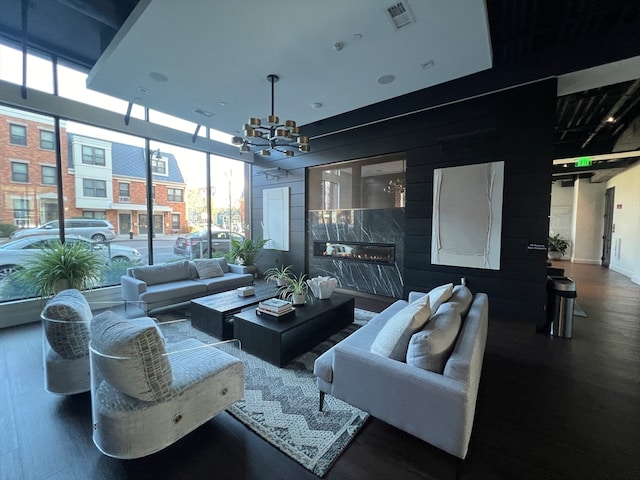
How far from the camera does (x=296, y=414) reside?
2002 millimetres

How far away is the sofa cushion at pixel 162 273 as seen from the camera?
4.25 meters

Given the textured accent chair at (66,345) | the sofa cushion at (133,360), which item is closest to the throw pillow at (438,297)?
the sofa cushion at (133,360)

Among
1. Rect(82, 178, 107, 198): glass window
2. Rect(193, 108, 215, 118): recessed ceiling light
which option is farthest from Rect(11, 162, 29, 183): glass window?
Rect(193, 108, 215, 118): recessed ceiling light

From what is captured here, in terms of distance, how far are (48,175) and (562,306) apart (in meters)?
7.50

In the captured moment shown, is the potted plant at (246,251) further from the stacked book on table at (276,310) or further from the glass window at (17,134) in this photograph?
the glass window at (17,134)

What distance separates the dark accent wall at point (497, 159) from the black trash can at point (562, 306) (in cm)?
18

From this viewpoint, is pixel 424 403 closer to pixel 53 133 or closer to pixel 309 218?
pixel 309 218

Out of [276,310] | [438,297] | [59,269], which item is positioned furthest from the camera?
[59,269]

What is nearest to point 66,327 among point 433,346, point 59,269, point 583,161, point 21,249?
point 59,269

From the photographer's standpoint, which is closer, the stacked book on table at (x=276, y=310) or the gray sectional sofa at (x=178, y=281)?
the stacked book on table at (x=276, y=310)

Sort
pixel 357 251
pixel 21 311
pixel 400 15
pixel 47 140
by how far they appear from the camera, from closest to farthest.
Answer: pixel 400 15
pixel 21 311
pixel 47 140
pixel 357 251

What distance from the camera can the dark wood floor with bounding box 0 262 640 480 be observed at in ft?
5.09

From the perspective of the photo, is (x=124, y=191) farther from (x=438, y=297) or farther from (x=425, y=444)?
(x=425, y=444)

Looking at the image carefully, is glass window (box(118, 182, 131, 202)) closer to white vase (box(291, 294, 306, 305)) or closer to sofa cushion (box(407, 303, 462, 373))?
white vase (box(291, 294, 306, 305))
